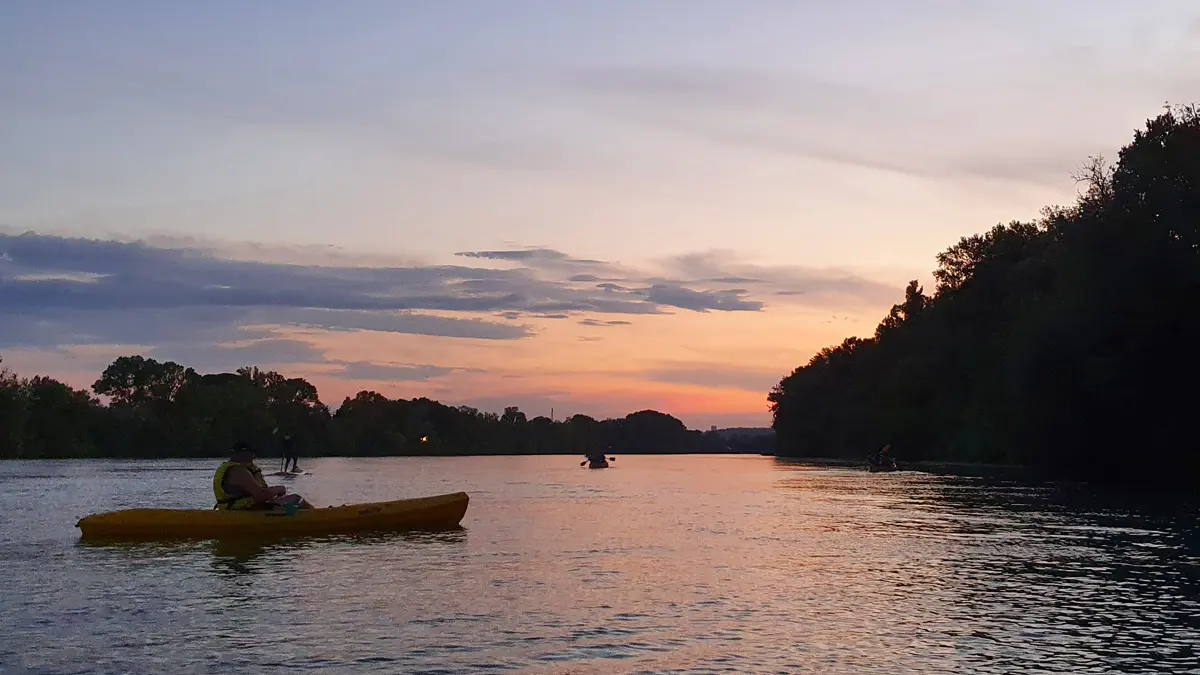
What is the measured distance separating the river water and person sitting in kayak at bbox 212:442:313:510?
6.00 ft

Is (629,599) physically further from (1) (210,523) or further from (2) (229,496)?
(2) (229,496)

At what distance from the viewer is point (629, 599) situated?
1717cm

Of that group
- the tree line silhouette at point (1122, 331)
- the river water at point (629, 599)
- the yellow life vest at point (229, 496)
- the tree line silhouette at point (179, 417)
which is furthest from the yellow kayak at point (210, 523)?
the tree line silhouette at point (179, 417)

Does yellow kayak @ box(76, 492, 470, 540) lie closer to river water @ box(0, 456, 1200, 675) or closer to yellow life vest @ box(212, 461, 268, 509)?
yellow life vest @ box(212, 461, 268, 509)

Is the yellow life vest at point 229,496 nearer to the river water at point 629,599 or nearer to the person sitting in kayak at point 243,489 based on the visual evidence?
the person sitting in kayak at point 243,489

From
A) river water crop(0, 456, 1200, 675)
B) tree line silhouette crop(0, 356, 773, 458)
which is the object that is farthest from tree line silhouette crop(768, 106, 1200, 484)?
tree line silhouette crop(0, 356, 773, 458)

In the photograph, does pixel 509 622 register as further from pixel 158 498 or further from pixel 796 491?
pixel 796 491

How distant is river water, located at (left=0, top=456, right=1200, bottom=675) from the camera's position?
12930mm

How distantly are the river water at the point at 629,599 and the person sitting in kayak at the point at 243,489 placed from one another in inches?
72.0

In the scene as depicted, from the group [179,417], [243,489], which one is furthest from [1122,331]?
[179,417]

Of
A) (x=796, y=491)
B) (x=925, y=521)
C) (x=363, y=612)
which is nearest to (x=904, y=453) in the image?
(x=796, y=491)

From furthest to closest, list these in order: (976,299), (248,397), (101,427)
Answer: (248,397) < (101,427) < (976,299)

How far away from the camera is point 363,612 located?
1585cm

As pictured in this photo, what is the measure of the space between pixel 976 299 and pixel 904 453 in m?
24.2
